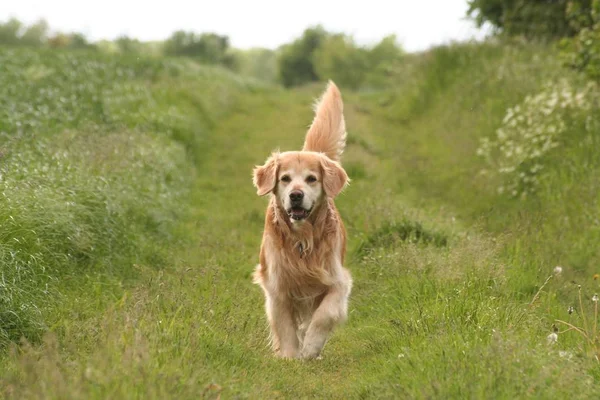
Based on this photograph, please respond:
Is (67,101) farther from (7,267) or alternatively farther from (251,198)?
(7,267)

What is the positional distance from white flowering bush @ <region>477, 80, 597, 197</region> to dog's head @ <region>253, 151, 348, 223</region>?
162 inches

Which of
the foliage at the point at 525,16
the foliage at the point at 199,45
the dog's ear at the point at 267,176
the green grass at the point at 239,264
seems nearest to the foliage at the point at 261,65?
the foliage at the point at 199,45

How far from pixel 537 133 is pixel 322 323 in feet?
18.0

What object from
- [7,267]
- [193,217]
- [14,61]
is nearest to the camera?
[7,267]

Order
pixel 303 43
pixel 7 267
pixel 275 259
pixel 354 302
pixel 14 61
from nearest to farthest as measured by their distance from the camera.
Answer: pixel 7 267 < pixel 275 259 < pixel 354 302 < pixel 14 61 < pixel 303 43

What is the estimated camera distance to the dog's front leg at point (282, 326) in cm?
502

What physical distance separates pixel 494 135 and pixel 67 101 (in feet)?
21.0

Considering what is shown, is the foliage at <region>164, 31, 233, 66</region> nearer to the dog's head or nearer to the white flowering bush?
the white flowering bush

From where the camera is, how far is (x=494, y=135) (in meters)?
11.3

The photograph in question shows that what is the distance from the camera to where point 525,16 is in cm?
1614

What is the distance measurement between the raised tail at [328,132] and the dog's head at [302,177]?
88cm

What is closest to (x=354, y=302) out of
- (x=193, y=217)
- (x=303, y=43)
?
(x=193, y=217)

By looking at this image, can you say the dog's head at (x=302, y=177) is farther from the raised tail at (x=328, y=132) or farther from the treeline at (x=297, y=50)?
the treeline at (x=297, y=50)

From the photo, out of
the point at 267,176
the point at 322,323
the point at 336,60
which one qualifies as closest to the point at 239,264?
the point at 267,176
